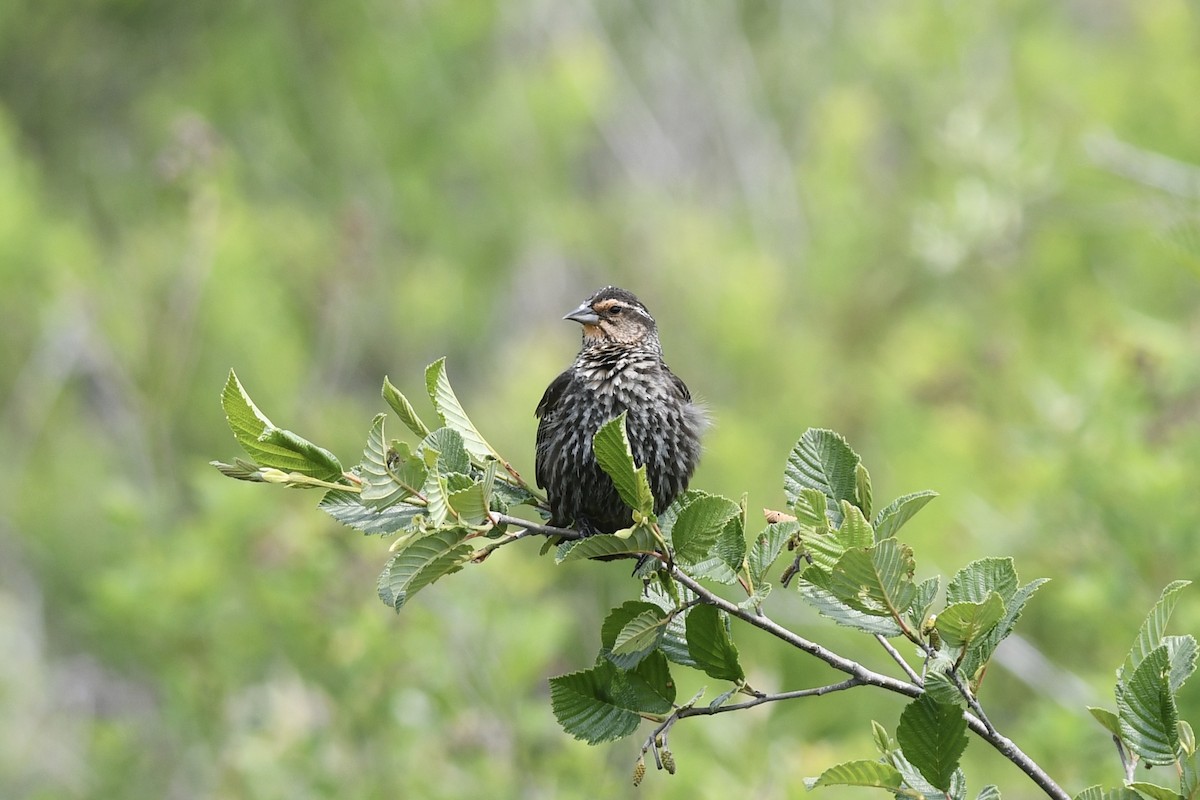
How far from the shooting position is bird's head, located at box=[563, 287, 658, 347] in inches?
140

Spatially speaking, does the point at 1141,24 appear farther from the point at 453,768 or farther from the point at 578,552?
the point at 578,552

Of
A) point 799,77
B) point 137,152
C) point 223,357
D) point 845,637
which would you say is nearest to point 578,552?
point 845,637

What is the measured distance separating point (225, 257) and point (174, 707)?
562 cm

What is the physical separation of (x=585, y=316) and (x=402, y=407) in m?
1.65

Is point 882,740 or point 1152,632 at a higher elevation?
point 1152,632

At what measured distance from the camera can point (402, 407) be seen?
2.01m

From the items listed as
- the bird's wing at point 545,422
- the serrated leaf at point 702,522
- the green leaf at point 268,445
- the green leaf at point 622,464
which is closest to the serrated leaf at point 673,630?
the serrated leaf at point 702,522

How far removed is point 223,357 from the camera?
38.4 ft

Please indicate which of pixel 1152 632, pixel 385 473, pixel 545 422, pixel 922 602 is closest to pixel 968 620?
pixel 922 602

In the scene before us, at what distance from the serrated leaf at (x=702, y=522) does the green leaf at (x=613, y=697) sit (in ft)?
0.64

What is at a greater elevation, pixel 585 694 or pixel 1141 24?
pixel 1141 24

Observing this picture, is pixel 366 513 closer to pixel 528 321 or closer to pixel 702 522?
pixel 702 522

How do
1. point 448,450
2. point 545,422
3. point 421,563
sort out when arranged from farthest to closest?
point 545,422
point 448,450
point 421,563

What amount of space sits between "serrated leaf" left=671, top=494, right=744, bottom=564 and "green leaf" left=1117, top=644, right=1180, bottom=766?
54 cm
